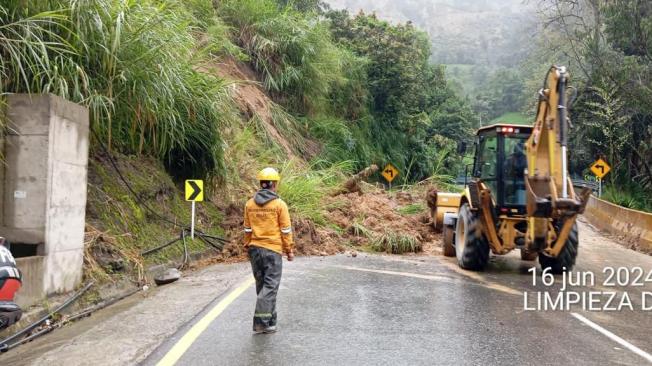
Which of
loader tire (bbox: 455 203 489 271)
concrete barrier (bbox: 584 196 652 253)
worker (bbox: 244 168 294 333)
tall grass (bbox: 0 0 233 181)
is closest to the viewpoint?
worker (bbox: 244 168 294 333)

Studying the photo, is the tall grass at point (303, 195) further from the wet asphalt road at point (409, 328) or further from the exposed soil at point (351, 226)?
the wet asphalt road at point (409, 328)

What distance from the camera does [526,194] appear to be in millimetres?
9930

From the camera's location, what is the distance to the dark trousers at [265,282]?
6.31 m

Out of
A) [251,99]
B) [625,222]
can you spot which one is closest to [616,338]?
[625,222]

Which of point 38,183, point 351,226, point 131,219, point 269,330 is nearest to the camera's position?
point 269,330

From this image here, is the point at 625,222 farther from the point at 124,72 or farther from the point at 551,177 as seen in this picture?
the point at 124,72

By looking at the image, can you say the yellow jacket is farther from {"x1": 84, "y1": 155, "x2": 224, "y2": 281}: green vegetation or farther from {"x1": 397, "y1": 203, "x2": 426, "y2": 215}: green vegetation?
{"x1": 397, "y1": 203, "x2": 426, "y2": 215}: green vegetation

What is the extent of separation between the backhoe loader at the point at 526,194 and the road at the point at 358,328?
81 cm

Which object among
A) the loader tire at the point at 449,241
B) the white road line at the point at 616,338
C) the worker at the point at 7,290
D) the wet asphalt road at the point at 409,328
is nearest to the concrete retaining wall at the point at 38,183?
the wet asphalt road at the point at 409,328

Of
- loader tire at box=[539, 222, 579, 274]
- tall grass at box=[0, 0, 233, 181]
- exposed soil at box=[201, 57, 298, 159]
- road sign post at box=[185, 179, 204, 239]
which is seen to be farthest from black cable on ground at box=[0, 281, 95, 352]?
exposed soil at box=[201, 57, 298, 159]

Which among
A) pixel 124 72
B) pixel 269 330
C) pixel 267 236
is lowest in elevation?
pixel 269 330

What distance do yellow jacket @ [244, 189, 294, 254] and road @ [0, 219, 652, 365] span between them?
923 millimetres

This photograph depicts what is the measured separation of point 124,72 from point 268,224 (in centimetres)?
458

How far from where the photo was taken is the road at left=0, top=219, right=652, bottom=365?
556 cm
